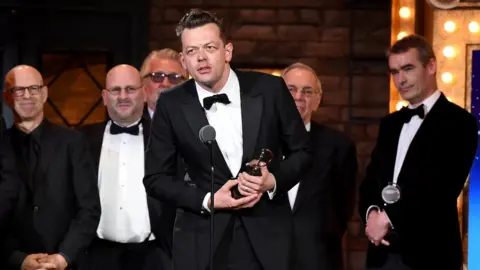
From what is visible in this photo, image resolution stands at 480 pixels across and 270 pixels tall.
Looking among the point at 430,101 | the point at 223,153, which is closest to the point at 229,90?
the point at 223,153

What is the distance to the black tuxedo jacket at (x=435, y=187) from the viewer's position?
16.0 ft

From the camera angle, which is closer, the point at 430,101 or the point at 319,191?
the point at 430,101

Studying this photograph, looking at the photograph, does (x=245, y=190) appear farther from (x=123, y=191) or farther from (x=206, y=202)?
(x=123, y=191)

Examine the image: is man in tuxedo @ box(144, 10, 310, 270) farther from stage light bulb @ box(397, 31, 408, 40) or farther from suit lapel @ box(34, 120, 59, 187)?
stage light bulb @ box(397, 31, 408, 40)

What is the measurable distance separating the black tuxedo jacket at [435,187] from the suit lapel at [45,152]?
5.27 feet

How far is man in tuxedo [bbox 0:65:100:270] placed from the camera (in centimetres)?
520

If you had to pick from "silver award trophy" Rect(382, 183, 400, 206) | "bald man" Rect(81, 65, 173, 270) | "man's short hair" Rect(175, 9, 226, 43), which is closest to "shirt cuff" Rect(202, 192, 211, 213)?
"man's short hair" Rect(175, 9, 226, 43)

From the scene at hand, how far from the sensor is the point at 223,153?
4.21 meters

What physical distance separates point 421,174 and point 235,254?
1.11 metres

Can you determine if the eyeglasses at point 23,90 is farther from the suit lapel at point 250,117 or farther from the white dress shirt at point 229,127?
the suit lapel at point 250,117

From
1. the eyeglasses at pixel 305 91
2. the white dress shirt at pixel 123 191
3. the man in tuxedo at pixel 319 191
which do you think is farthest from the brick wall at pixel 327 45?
the white dress shirt at pixel 123 191

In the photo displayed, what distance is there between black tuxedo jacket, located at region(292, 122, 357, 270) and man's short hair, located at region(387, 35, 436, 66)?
0.93m

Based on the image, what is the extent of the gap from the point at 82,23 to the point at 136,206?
249 cm

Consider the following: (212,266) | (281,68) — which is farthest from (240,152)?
(281,68)
